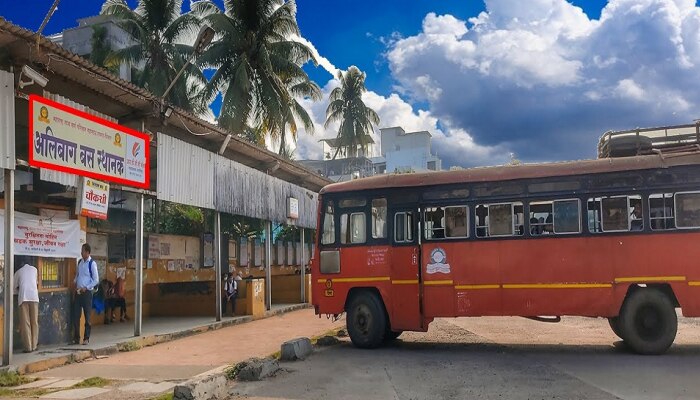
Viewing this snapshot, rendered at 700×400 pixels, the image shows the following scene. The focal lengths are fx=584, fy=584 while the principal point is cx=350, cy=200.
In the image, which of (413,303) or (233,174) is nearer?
(413,303)

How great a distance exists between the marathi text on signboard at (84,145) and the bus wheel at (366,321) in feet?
17.7

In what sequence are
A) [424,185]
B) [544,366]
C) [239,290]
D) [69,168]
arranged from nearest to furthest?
[544,366] → [69,168] → [424,185] → [239,290]

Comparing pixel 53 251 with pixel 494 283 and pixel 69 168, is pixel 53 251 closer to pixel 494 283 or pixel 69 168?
pixel 69 168

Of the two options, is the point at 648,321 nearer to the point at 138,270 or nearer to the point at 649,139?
the point at 649,139

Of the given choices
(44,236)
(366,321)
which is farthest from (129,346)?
(366,321)

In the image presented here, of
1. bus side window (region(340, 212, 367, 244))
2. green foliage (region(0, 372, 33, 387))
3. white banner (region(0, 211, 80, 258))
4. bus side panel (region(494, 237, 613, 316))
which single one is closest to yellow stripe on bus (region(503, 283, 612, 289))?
bus side panel (region(494, 237, 613, 316))

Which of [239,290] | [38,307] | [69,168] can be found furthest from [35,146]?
[239,290]

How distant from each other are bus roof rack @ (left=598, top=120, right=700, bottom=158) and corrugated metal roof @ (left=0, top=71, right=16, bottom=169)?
10.4 meters

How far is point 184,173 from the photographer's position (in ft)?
47.0

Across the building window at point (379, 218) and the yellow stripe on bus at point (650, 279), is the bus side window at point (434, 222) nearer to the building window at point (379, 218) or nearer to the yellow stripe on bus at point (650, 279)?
the building window at point (379, 218)

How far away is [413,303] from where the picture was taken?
1082 centimetres

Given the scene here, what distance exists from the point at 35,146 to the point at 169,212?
17.3 metres

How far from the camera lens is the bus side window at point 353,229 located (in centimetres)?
1141

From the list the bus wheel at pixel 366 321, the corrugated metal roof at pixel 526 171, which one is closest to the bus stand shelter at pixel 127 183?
the corrugated metal roof at pixel 526 171
